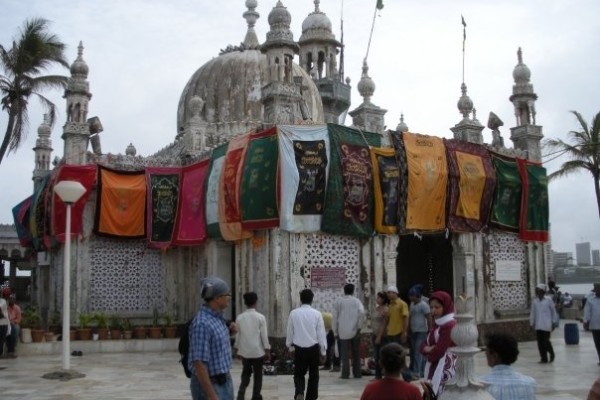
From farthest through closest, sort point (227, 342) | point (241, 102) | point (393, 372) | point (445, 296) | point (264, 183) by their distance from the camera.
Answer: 1. point (241, 102)
2. point (264, 183)
3. point (445, 296)
4. point (227, 342)
5. point (393, 372)

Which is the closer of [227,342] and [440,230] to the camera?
[227,342]

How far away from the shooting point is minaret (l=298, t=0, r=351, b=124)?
29.9 metres

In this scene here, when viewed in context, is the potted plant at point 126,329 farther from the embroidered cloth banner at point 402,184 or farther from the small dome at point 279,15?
the small dome at point 279,15

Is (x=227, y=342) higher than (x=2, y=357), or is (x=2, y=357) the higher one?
(x=227, y=342)

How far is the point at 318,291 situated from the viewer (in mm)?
15500

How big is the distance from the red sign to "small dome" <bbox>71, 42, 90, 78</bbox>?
1041cm

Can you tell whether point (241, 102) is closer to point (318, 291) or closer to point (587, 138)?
point (318, 291)

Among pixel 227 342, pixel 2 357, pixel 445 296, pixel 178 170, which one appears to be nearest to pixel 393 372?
pixel 227 342

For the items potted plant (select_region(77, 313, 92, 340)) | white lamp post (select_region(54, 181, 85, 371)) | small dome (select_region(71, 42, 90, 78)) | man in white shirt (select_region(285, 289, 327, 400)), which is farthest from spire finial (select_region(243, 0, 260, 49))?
man in white shirt (select_region(285, 289, 327, 400))

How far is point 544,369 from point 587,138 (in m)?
13.0

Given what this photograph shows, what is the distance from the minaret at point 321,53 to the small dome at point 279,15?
12762 millimetres

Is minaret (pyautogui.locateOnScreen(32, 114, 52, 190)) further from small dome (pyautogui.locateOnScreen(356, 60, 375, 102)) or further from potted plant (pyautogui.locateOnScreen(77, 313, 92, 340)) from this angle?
small dome (pyautogui.locateOnScreen(356, 60, 375, 102))

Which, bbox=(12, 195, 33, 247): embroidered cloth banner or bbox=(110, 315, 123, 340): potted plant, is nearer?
bbox=(110, 315, 123, 340): potted plant

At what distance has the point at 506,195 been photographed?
18.5 meters
